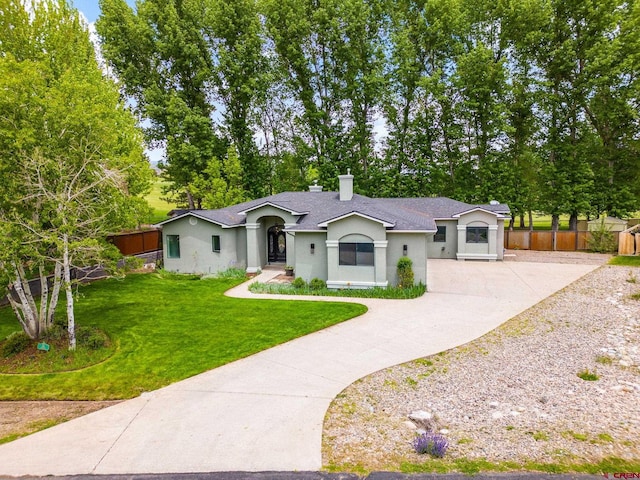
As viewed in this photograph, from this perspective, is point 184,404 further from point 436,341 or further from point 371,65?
point 371,65

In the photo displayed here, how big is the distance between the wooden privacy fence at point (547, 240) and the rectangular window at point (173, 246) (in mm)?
23777

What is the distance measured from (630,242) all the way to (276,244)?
22551 millimetres

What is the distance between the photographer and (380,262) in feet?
51.4

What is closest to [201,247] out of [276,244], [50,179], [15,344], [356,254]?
[276,244]

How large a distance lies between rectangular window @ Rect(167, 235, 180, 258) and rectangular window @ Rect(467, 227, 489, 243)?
17.6 meters

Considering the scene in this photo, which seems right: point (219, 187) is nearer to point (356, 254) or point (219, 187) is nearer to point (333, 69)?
point (356, 254)

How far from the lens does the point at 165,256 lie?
20.3m

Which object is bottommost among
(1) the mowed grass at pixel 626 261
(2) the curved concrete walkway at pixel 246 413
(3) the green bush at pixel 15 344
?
(2) the curved concrete walkway at pixel 246 413

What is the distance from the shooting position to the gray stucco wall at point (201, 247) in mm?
19656

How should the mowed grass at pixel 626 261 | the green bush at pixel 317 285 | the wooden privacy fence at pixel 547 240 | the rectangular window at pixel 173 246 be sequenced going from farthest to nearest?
1. the wooden privacy fence at pixel 547 240
2. the mowed grass at pixel 626 261
3. the rectangular window at pixel 173 246
4. the green bush at pixel 317 285

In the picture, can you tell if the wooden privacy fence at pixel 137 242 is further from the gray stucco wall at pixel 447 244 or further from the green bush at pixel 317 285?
the gray stucco wall at pixel 447 244

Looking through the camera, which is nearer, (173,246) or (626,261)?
(173,246)

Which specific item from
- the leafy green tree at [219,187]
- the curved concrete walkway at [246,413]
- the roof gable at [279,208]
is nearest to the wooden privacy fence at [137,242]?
the leafy green tree at [219,187]

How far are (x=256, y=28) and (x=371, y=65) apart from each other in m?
10.1
